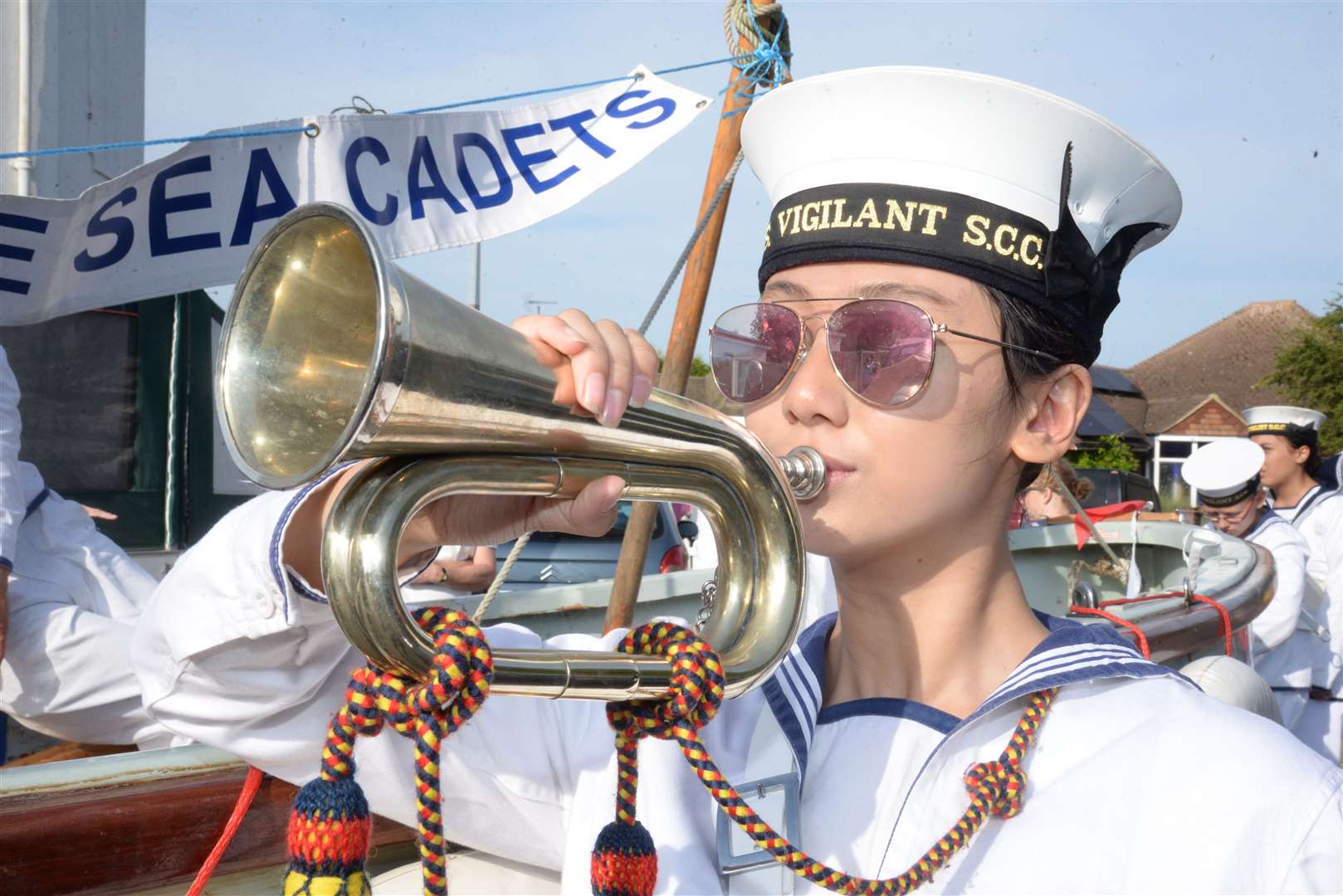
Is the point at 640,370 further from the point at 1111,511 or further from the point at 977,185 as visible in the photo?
the point at 1111,511

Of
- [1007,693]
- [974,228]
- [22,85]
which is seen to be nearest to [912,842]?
[1007,693]

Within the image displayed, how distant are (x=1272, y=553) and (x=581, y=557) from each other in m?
3.51

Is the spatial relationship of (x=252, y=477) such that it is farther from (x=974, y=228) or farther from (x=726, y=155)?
(x=726, y=155)

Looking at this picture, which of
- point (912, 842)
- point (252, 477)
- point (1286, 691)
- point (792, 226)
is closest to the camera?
point (252, 477)

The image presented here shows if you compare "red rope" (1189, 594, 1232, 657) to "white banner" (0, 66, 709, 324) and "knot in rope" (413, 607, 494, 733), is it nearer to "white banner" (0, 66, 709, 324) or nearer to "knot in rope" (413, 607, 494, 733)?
"white banner" (0, 66, 709, 324)

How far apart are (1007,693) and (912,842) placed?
8.8 inches

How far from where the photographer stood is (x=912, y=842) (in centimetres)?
142

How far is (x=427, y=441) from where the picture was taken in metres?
1.06

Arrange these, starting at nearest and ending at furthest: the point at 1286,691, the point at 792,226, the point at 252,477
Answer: the point at 252,477 < the point at 792,226 < the point at 1286,691

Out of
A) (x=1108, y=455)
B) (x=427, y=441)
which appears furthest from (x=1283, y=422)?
(x=1108, y=455)

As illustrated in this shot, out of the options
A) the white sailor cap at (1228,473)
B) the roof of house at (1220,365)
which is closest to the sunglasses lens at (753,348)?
the white sailor cap at (1228,473)

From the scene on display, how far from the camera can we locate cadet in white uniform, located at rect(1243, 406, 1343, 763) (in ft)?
20.3

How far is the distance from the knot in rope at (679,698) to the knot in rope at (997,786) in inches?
14.4

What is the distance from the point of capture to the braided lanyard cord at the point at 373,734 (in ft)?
3.34
